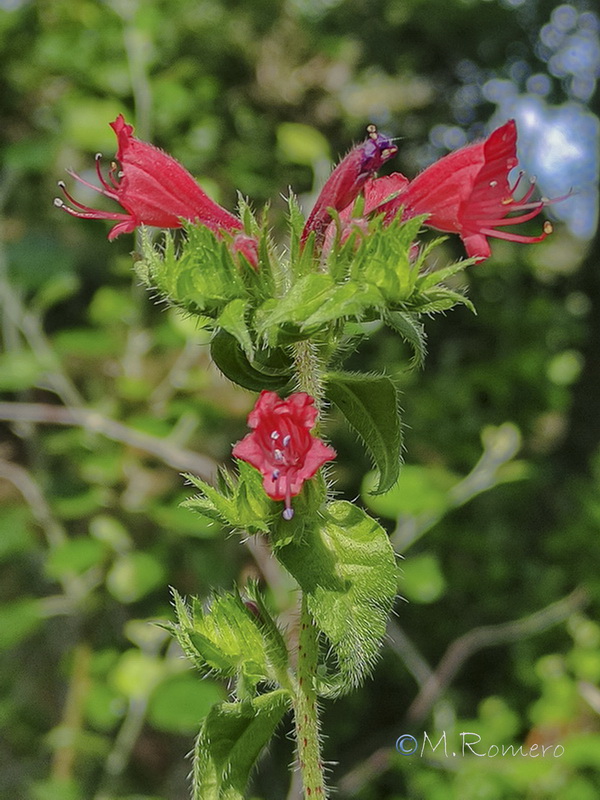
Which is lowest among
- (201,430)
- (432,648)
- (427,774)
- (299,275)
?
(432,648)

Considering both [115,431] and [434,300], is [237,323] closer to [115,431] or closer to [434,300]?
[434,300]

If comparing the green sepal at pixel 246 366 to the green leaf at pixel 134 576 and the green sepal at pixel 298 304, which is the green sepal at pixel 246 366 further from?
the green leaf at pixel 134 576

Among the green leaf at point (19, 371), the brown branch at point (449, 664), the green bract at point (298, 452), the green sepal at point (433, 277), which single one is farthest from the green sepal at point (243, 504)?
the brown branch at point (449, 664)

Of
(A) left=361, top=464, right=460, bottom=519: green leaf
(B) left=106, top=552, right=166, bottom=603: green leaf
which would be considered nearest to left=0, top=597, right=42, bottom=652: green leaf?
(B) left=106, top=552, right=166, bottom=603: green leaf

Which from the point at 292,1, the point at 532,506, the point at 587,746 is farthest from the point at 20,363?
the point at 532,506

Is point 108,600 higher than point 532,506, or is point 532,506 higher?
point 108,600

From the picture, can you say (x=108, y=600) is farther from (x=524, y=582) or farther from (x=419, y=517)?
(x=524, y=582)

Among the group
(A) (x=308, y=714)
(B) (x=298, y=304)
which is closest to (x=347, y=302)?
(B) (x=298, y=304)
